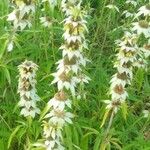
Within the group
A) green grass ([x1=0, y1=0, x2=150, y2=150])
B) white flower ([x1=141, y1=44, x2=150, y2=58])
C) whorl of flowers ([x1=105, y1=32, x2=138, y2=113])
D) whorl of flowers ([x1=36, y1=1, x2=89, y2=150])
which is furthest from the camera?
white flower ([x1=141, y1=44, x2=150, y2=58])

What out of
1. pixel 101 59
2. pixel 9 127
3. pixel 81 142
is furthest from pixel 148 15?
pixel 9 127

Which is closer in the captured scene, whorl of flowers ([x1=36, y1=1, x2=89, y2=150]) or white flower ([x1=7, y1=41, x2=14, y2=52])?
whorl of flowers ([x1=36, y1=1, x2=89, y2=150])

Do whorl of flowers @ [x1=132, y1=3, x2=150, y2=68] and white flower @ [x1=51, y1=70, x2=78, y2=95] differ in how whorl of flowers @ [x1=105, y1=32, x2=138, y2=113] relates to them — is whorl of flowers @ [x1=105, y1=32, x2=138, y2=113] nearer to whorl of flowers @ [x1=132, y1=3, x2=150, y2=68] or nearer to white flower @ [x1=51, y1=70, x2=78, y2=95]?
white flower @ [x1=51, y1=70, x2=78, y2=95]

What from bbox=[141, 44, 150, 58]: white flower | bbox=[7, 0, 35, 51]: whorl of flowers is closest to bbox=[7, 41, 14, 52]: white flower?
bbox=[7, 0, 35, 51]: whorl of flowers

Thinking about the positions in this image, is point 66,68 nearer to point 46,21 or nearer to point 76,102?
point 76,102

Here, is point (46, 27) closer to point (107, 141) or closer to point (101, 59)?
point (101, 59)
